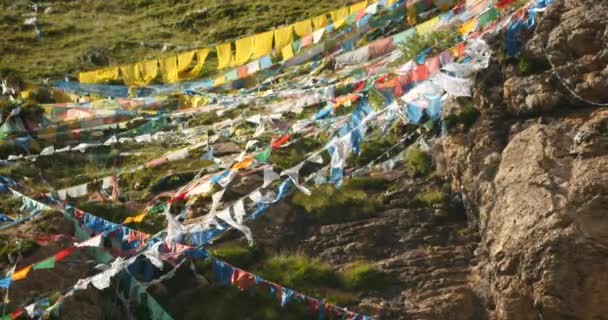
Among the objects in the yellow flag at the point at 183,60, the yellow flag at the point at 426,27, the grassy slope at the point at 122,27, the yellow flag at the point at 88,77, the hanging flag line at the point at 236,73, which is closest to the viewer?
the yellow flag at the point at 426,27

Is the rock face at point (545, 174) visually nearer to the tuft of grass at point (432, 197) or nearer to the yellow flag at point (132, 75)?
the tuft of grass at point (432, 197)

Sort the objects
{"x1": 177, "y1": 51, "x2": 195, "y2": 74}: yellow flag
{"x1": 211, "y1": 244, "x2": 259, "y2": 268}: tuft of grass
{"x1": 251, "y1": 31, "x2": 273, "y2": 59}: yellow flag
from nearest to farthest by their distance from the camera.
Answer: {"x1": 211, "y1": 244, "x2": 259, "y2": 268}: tuft of grass → {"x1": 251, "y1": 31, "x2": 273, "y2": 59}: yellow flag → {"x1": 177, "y1": 51, "x2": 195, "y2": 74}: yellow flag

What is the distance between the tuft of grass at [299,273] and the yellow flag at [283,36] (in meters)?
8.25

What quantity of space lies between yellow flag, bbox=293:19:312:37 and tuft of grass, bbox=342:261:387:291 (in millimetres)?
8827

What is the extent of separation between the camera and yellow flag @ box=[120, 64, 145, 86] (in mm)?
24483

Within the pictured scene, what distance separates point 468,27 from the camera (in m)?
17.6

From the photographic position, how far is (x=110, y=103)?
2327cm

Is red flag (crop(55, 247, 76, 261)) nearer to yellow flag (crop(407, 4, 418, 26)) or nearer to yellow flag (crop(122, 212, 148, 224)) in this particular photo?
yellow flag (crop(122, 212, 148, 224))

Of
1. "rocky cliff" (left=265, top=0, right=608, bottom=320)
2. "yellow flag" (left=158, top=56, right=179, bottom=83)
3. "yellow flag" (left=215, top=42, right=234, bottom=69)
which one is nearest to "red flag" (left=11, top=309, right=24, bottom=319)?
"rocky cliff" (left=265, top=0, right=608, bottom=320)

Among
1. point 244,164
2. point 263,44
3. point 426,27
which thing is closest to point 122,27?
point 263,44

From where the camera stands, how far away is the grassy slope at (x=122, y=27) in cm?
3162

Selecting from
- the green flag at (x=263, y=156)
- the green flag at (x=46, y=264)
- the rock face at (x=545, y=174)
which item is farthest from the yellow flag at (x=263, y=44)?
the green flag at (x=46, y=264)

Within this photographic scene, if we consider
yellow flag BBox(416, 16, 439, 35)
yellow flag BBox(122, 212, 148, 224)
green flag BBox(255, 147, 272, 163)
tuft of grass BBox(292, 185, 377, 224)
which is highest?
yellow flag BBox(416, 16, 439, 35)

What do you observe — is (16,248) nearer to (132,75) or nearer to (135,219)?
(135,219)
